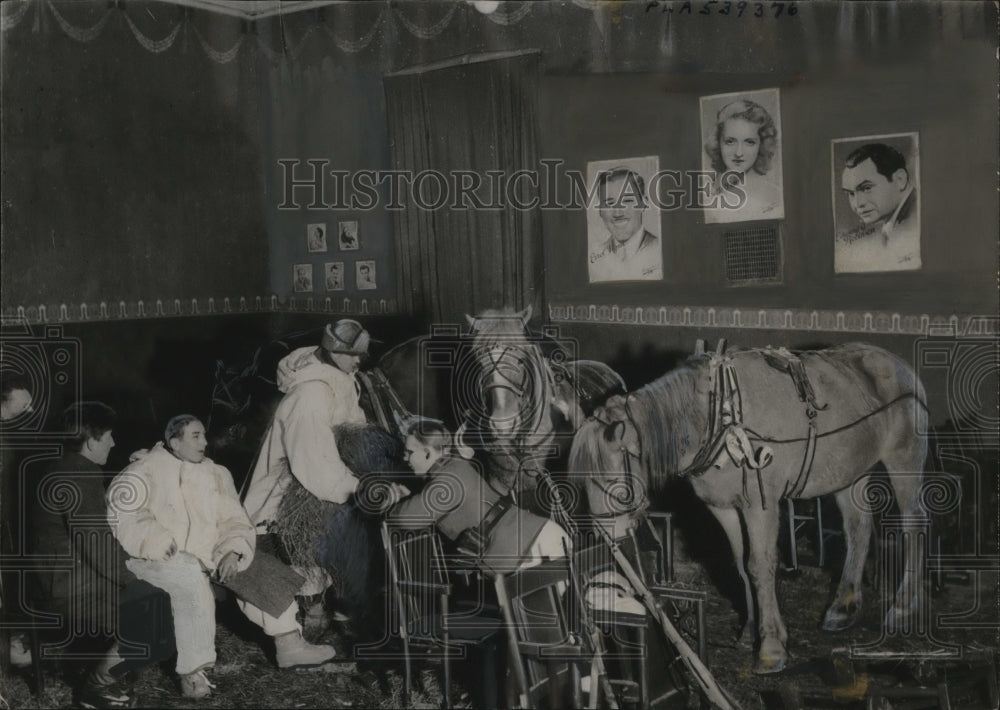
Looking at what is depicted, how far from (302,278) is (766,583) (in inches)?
103

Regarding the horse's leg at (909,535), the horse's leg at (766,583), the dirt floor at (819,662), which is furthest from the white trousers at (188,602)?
the horse's leg at (909,535)

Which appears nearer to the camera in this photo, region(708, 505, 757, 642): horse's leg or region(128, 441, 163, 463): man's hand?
→ region(708, 505, 757, 642): horse's leg

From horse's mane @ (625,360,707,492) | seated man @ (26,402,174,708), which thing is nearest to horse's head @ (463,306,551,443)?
horse's mane @ (625,360,707,492)

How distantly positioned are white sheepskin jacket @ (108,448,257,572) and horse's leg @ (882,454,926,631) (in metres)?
3.01

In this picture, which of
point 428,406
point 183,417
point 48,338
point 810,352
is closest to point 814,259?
point 810,352

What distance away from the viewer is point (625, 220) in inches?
203

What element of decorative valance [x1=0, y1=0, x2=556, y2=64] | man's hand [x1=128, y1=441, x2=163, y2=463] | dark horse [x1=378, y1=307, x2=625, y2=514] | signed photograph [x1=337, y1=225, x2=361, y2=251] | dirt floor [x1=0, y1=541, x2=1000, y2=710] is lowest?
dirt floor [x1=0, y1=541, x2=1000, y2=710]

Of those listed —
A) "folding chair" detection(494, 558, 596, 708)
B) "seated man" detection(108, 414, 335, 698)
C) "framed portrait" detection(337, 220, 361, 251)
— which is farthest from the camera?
"framed portrait" detection(337, 220, 361, 251)

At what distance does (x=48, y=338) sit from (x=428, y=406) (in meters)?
1.91

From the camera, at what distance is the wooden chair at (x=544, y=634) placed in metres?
4.99

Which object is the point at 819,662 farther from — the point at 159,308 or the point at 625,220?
the point at 159,308

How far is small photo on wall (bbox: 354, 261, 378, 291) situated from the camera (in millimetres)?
5340

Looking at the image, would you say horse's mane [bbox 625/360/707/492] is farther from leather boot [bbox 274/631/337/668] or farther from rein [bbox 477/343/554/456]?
leather boot [bbox 274/631/337/668]

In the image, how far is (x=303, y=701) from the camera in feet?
17.3
